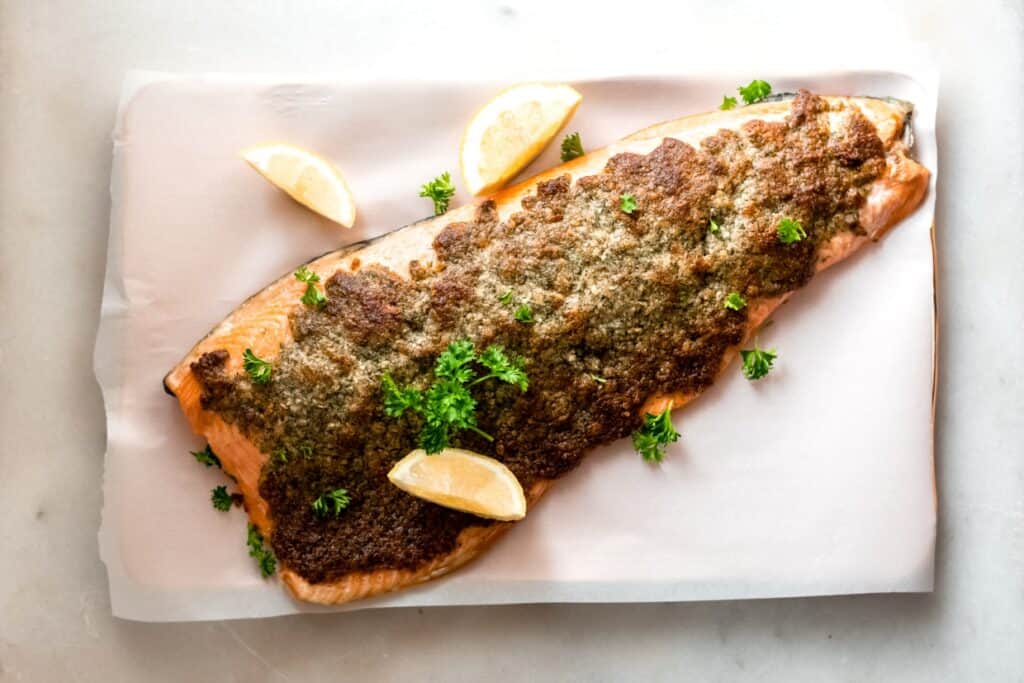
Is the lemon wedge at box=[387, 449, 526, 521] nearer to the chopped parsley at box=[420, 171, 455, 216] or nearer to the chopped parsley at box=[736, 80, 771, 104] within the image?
the chopped parsley at box=[420, 171, 455, 216]

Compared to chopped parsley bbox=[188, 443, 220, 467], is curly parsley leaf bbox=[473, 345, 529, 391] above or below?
above

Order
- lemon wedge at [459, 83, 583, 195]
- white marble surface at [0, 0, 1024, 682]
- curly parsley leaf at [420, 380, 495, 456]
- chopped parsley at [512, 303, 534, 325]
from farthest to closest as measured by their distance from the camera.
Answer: white marble surface at [0, 0, 1024, 682] → lemon wedge at [459, 83, 583, 195] → chopped parsley at [512, 303, 534, 325] → curly parsley leaf at [420, 380, 495, 456]

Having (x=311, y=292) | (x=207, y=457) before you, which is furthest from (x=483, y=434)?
(x=207, y=457)

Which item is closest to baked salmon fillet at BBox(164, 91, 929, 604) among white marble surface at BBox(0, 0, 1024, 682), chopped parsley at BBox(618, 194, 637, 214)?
chopped parsley at BBox(618, 194, 637, 214)

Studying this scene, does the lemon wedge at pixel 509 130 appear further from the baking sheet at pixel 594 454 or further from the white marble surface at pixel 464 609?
the white marble surface at pixel 464 609

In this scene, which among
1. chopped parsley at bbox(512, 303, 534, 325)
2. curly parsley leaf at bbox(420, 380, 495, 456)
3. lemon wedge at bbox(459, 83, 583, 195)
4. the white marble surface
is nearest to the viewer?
curly parsley leaf at bbox(420, 380, 495, 456)

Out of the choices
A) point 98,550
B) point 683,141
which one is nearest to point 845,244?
point 683,141
